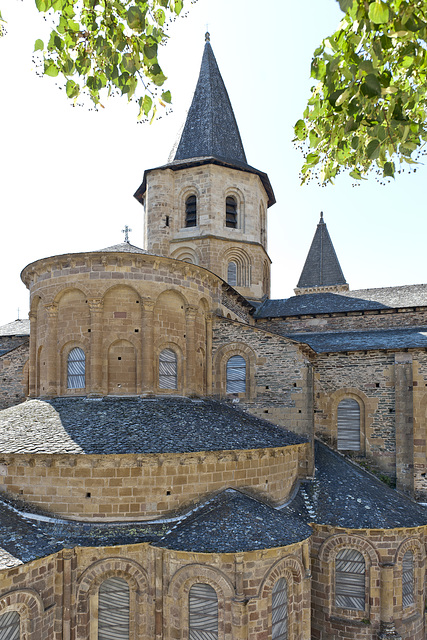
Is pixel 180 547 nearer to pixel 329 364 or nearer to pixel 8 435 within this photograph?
pixel 8 435

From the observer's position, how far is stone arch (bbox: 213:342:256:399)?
16.6 meters

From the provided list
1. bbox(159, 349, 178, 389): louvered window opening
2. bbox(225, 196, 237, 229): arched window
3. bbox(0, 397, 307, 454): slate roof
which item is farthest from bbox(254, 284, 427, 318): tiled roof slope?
bbox(0, 397, 307, 454): slate roof

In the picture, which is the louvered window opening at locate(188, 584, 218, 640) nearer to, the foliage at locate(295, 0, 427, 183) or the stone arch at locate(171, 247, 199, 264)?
the foliage at locate(295, 0, 427, 183)

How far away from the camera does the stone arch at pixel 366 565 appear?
12938 millimetres

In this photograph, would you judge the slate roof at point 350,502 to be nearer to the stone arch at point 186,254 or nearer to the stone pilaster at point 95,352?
the stone pilaster at point 95,352

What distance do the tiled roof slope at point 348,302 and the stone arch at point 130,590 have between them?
44.3ft

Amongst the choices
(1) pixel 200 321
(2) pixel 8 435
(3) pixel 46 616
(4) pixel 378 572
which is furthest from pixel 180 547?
(1) pixel 200 321

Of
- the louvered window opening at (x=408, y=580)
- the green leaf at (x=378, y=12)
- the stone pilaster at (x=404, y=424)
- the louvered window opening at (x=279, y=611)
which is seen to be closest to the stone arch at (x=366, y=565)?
the louvered window opening at (x=408, y=580)

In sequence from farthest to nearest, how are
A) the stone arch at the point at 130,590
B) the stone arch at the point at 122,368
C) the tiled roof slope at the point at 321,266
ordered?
the tiled roof slope at the point at 321,266 → the stone arch at the point at 122,368 → the stone arch at the point at 130,590

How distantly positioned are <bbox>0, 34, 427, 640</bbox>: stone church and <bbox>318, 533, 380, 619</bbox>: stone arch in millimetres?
38

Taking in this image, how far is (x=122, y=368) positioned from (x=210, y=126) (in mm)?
16196

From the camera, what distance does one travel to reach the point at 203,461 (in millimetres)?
11594

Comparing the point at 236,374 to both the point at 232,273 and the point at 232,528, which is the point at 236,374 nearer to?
the point at 232,528

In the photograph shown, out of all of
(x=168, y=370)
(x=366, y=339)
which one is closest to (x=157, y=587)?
(x=168, y=370)
